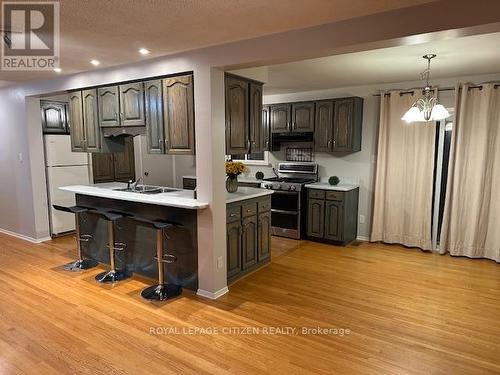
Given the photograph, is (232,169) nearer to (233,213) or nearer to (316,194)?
(233,213)

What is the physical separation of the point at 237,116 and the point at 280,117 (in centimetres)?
248

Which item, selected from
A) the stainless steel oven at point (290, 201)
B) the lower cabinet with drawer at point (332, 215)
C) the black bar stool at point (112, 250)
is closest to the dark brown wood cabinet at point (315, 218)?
the lower cabinet with drawer at point (332, 215)

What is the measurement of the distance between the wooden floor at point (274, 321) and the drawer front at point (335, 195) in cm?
107

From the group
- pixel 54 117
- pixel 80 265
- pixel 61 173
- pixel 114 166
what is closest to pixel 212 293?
pixel 80 265

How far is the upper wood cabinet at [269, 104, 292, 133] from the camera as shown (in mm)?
5922

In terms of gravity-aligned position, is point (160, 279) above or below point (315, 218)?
below

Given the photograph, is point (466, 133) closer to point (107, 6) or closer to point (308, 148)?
point (308, 148)

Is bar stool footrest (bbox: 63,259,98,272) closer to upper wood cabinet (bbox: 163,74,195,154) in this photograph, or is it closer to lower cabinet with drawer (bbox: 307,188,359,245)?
upper wood cabinet (bbox: 163,74,195,154)

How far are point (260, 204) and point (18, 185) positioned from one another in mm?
4223

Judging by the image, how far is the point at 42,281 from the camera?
394 centimetres

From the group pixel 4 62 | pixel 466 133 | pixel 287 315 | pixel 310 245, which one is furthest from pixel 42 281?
pixel 466 133

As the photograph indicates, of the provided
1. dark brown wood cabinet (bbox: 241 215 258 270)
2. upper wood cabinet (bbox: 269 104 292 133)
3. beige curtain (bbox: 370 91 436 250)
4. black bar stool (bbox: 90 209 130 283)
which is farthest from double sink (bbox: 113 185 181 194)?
beige curtain (bbox: 370 91 436 250)

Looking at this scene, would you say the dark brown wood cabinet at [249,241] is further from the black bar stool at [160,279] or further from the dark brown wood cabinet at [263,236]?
the black bar stool at [160,279]

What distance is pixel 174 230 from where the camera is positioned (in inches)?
146
